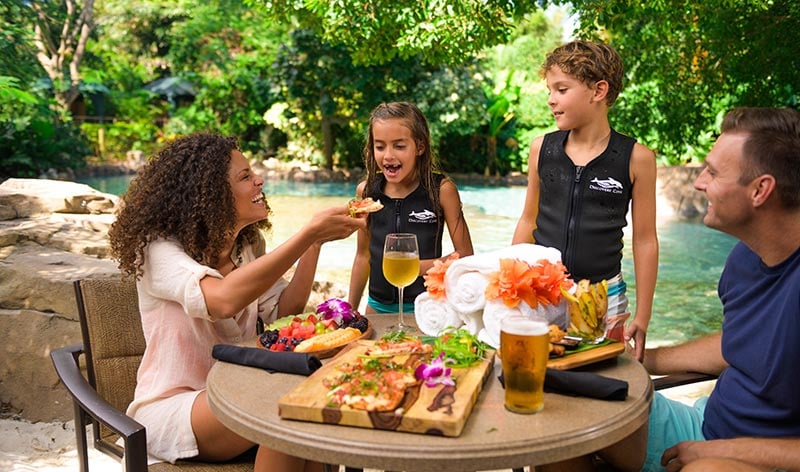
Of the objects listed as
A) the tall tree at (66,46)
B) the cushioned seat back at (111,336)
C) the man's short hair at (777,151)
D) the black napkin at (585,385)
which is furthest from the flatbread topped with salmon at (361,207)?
the tall tree at (66,46)

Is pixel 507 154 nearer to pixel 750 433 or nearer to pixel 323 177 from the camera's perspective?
pixel 323 177

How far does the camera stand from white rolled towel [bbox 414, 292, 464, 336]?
85.2 inches

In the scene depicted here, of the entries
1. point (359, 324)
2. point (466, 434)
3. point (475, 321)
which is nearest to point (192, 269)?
point (359, 324)

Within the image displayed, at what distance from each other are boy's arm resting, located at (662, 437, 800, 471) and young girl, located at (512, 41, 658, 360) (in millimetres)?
1083

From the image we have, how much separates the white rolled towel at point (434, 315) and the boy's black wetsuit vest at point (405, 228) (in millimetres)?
1113

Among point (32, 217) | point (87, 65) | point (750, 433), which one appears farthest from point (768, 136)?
point (87, 65)

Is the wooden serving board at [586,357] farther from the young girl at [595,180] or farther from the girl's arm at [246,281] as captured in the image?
the young girl at [595,180]

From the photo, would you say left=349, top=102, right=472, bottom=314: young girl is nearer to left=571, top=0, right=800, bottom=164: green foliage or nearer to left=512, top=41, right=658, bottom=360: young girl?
left=512, top=41, right=658, bottom=360: young girl

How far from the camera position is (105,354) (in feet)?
8.15

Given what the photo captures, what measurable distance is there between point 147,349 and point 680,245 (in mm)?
11622

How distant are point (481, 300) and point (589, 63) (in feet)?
4.75

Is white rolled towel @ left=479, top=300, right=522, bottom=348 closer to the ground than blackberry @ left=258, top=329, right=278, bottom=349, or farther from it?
farther from it

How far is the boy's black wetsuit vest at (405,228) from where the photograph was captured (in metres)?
3.32

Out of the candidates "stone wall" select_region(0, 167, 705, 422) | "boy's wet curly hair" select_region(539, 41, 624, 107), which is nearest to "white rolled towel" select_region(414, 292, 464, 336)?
"boy's wet curly hair" select_region(539, 41, 624, 107)
